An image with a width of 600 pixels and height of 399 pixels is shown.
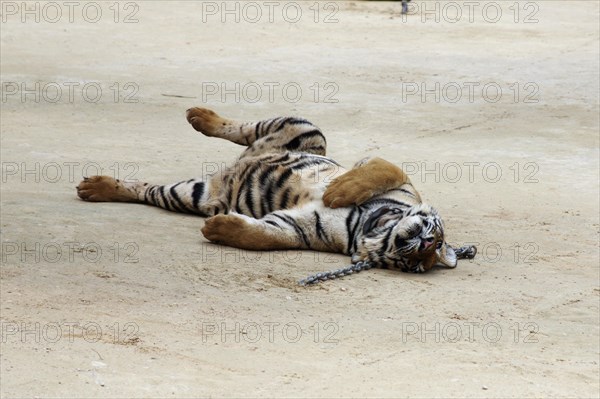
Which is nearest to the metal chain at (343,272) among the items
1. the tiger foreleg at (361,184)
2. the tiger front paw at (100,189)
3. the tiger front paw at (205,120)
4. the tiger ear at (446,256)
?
the tiger ear at (446,256)

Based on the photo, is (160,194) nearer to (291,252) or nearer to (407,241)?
(291,252)

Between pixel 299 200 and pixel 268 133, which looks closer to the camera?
pixel 299 200

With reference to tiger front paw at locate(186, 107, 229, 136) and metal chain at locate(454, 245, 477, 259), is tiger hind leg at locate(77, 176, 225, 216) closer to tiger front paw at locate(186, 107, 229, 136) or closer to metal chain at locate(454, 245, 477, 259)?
tiger front paw at locate(186, 107, 229, 136)

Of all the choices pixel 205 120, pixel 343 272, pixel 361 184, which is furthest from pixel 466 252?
pixel 205 120

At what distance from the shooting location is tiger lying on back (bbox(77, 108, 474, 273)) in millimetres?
6074

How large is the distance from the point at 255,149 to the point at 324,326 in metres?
2.18

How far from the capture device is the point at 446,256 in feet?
20.1

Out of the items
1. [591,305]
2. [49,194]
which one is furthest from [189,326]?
[49,194]

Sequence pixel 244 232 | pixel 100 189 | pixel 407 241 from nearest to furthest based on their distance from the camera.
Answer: pixel 407 241 → pixel 244 232 → pixel 100 189

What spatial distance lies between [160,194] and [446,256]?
1989mm

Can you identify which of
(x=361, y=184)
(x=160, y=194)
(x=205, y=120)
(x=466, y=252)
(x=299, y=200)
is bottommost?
(x=466, y=252)

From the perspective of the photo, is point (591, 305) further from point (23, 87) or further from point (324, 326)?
point (23, 87)

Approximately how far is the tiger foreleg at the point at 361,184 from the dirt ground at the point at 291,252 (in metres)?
0.37

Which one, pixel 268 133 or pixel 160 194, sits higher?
pixel 268 133
